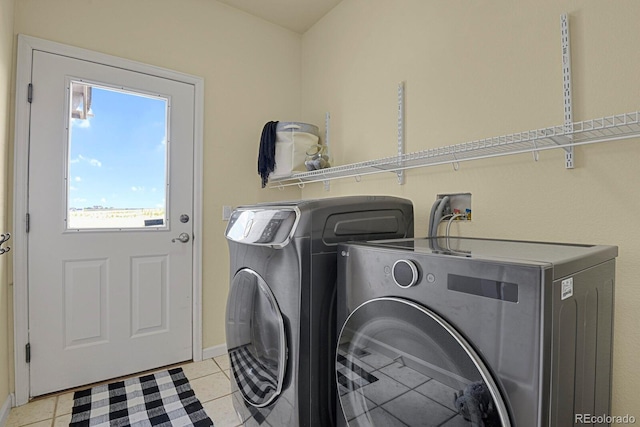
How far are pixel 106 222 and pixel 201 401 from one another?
1.22m

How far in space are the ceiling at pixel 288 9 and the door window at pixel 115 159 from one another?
38.1 inches

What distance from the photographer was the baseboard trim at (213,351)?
7.87 ft

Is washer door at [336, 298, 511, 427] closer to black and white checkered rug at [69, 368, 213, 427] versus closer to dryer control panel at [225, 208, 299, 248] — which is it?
dryer control panel at [225, 208, 299, 248]

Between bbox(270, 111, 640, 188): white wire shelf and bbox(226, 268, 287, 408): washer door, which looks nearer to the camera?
bbox(270, 111, 640, 188): white wire shelf

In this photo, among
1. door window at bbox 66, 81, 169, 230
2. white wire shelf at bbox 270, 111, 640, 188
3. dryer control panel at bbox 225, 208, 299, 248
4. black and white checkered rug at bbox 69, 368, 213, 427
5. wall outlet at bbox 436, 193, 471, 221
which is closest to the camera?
white wire shelf at bbox 270, 111, 640, 188

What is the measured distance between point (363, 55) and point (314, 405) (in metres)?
2.00

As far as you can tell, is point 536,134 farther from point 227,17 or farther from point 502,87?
point 227,17

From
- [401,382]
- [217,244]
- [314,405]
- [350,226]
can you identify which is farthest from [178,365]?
[401,382]

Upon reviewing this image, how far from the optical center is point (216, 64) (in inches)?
96.5

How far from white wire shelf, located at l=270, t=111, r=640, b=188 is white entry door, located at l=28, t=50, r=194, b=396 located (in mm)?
1163

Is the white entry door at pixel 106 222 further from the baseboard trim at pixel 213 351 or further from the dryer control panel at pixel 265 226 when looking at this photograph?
the dryer control panel at pixel 265 226

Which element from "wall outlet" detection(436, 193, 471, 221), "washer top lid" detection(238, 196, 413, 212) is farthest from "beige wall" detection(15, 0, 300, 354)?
"wall outlet" detection(436, 193, 471, 221)

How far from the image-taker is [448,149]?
140 centimetres

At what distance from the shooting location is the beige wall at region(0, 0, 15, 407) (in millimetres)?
1643
